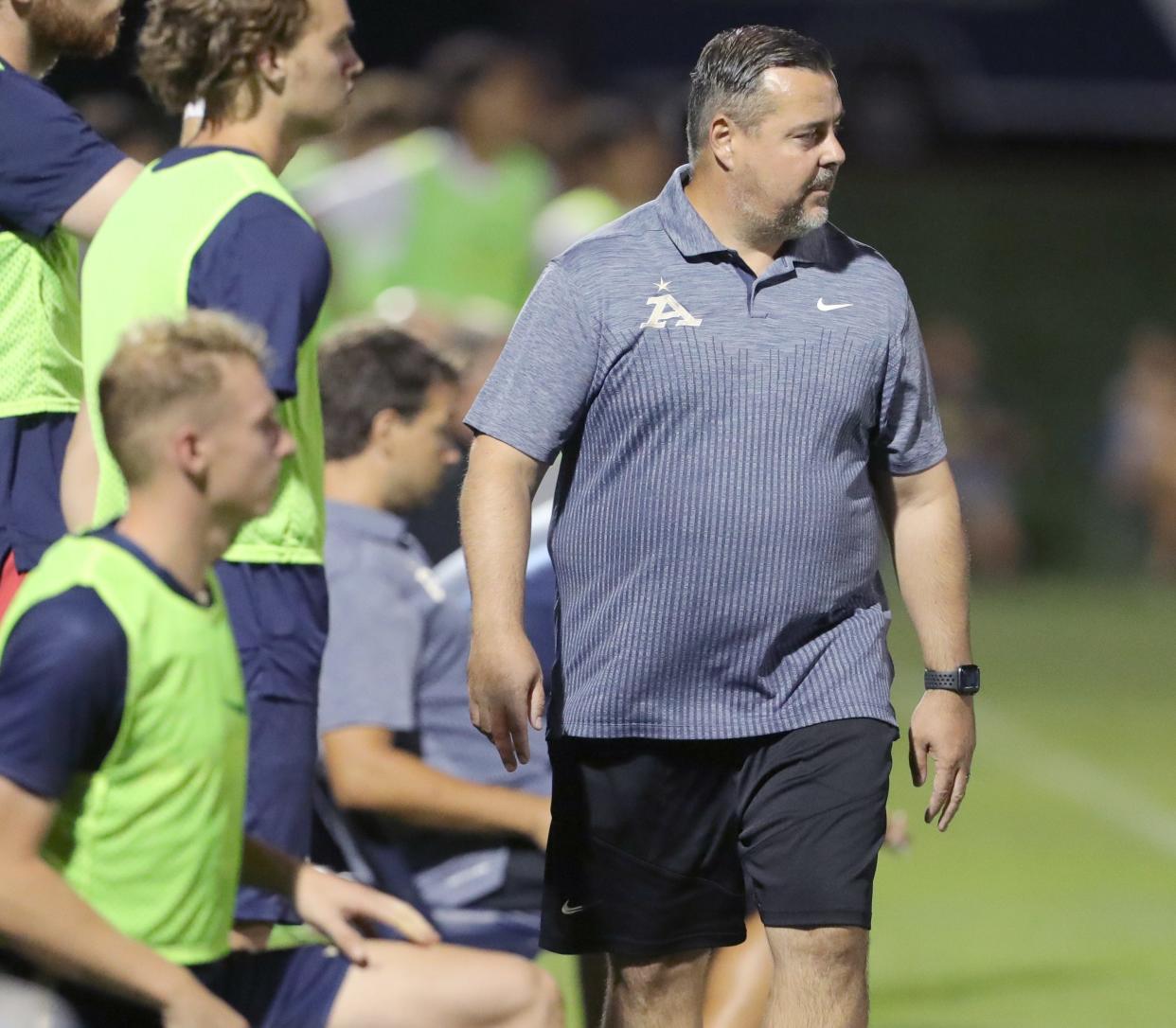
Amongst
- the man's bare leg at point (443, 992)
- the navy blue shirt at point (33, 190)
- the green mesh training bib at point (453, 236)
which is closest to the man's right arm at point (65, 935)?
the man's bare leg at point (443, 992)

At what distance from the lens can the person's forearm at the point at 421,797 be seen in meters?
5.12

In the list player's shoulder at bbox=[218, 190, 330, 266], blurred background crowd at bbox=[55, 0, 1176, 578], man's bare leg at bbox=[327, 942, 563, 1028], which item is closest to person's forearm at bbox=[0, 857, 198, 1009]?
man's bare leg at bbox=[327, 942, 563, 1028]

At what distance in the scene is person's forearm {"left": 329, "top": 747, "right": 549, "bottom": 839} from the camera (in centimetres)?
512

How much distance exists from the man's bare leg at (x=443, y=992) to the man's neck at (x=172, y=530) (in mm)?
810

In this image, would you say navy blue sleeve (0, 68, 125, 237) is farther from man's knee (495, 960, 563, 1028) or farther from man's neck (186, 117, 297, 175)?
man's knee (495, 960, 563, 1028)

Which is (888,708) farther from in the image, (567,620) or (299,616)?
(299,616)

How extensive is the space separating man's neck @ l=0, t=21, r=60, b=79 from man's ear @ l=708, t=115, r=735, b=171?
120cm

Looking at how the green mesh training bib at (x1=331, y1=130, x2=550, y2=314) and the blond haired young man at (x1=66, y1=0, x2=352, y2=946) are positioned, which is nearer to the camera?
the blond haired young man at (x1=66, y1=0, x2=352, y2=946)

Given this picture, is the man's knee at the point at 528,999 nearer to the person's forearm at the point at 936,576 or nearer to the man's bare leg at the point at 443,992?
the man's bare leg at the point at 443,992

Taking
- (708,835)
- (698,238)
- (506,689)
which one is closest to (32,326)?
(506,689)

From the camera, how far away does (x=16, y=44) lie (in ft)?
14.3

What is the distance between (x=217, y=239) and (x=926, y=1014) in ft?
11.7

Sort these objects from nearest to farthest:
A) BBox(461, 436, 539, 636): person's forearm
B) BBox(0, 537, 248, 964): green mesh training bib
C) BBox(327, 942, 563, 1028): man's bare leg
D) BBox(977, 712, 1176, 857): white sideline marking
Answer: BBox(0, 537, 248, 964): green mesh training bib, BBox(327, 942, 563, 1028): man's bare leg, BBox(461, 436, 539, 636): person's forearm, BBox(977, 712, 1176, 857): white sideline marking

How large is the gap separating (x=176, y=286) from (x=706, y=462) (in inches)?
39.3
